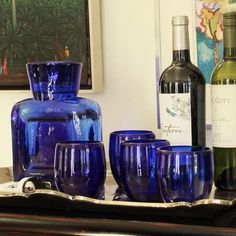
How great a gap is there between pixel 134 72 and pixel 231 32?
14.3 inches

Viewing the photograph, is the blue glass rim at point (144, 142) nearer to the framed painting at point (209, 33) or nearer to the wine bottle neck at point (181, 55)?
the wine bottle neck at point (181, 55)

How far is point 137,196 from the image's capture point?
0.76 m

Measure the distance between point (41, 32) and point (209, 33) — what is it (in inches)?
14.5

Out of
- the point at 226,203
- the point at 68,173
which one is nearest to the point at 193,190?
the point at 226,203

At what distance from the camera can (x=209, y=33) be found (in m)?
1.04

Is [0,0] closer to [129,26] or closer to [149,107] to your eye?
[129,26]

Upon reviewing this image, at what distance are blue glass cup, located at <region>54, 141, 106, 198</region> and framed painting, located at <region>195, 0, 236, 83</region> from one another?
361mm

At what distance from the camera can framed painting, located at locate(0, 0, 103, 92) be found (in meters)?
1.13

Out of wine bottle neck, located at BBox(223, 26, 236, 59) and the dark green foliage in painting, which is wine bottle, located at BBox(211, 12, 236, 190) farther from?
the dark green foliage in painting

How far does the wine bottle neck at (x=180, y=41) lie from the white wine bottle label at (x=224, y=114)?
9 cm

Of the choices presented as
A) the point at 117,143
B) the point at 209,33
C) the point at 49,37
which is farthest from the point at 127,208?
the point at 49,37

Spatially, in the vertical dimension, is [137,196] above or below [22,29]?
below

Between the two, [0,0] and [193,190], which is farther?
[0,0]

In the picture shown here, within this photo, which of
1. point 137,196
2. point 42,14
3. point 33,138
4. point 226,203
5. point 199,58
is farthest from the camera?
point 42,14
